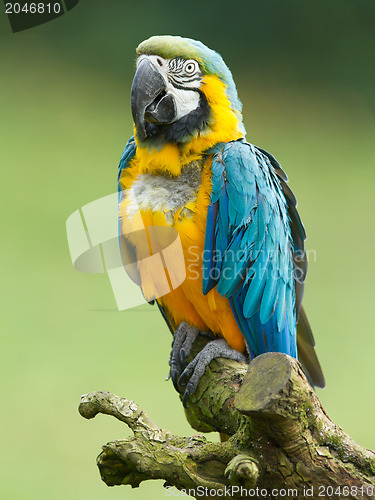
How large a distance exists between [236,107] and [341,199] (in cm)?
288

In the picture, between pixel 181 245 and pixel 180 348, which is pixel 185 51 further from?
pixel 180 348

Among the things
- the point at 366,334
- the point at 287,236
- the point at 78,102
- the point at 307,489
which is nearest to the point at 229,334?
the point at 287,236

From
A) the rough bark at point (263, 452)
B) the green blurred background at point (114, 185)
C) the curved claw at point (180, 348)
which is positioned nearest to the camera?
the rough bark at point (263, 452)

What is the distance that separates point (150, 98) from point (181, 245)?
346 mm

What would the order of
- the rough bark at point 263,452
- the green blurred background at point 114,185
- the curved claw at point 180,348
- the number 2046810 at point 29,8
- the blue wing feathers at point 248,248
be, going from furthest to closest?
the number 2046810 at point 29,8
the green blurred background at point 114,185
the curved claw at point 180,348
the blue wing feathers at point 248,248
the rough bark at point 263,452

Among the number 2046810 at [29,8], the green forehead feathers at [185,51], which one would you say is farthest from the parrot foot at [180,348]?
the number 2046810 at [29,8]

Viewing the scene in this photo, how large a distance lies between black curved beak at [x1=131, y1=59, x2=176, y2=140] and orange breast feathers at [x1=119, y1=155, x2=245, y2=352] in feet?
0.48

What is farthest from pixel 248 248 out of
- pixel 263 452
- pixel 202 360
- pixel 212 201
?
pixel 263 452

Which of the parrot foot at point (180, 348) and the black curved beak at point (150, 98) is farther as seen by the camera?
the parrot foot at point (180, 348)

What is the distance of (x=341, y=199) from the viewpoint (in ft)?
13.5

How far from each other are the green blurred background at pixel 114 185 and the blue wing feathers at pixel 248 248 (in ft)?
4.58

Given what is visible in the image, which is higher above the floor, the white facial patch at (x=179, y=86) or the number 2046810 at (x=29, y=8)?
the number 2046810 at (x=29, y=8)

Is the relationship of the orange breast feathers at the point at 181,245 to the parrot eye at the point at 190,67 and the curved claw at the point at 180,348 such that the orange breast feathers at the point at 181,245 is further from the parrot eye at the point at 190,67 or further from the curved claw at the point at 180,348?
the parrot eye at the point at 190,67

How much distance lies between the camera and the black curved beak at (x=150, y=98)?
4.25ft
